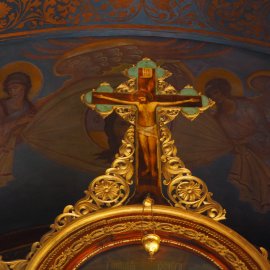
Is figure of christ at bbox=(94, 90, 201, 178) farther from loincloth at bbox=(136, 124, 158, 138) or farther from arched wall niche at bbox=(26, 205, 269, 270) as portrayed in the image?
arched wall niche at bbox=(26, 205, 269, 270)

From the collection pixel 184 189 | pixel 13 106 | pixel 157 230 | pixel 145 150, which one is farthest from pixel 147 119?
pixel 13 106

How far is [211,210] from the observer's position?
3980 mm

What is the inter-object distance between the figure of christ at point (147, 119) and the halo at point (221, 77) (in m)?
1.29

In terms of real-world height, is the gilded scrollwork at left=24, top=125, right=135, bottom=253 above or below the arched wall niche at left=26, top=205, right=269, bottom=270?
above

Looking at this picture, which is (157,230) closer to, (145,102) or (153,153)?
(153,153)

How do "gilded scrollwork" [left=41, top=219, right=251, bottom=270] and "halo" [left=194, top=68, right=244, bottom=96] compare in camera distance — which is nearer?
"gilded scrollwork" [left=41, top=219, right=251, bottom=270]

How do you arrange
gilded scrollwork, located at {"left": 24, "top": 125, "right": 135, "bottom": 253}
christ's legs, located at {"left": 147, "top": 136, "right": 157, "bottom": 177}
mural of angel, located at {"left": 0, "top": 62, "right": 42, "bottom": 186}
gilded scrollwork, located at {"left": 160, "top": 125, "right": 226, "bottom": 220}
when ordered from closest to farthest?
gilded scrollwork, located at {"left": 24, "top": 125, "right": 135, "bottom": 253} → gilded scrollwork, located at {"left": 160, "top": 125, "right": 226, "bottom": 220} → christ's legs, located at {"left": 147, "top": 136, "right": 157, "bottom": 177} → mural of angel, located at {"left": 0, "top": 62, "right": 42, "bottom": 186}

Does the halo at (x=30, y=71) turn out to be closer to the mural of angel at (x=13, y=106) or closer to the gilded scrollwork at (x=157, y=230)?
the mural of angel at (x=13, y=106)

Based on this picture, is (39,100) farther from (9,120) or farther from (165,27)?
(165,27)

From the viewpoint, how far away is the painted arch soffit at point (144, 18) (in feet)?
19.6

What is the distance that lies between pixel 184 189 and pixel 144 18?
2.36m

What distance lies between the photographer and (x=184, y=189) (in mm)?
4105

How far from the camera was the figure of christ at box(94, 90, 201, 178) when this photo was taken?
427 cm

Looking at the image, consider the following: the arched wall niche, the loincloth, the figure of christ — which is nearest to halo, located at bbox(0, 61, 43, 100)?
the figure of christ
